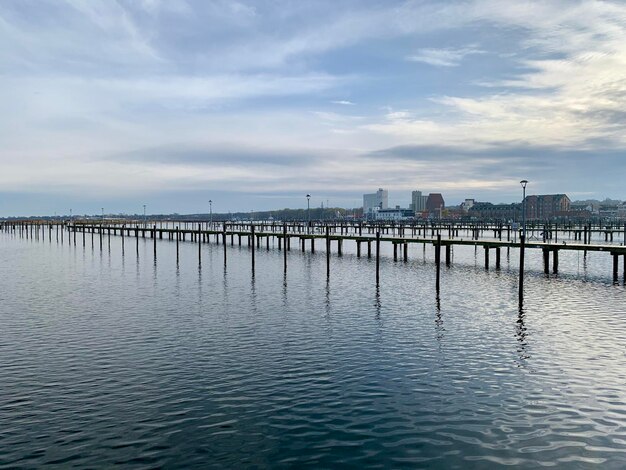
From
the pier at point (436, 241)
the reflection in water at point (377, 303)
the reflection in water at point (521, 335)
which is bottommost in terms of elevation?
the reflection in water at point (521, 335)

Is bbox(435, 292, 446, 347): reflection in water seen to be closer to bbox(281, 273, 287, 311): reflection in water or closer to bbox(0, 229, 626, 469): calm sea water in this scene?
bbox(0, 229, 626, 469): calm sea water

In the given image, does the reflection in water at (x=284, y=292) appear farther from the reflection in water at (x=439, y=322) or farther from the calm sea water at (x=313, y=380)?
the reflection in water at (x=439, y=322)

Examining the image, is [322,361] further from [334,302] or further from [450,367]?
[334,302]

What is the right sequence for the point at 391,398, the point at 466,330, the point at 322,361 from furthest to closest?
the point at 466,330, the point at 322,361, the point at 391,398

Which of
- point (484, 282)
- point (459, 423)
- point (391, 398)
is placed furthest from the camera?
point (484, 282)

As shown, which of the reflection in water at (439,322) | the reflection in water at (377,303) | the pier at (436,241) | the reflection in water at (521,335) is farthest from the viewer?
the pier at (436,241)

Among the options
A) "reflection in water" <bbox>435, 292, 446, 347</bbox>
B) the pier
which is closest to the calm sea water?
"reflection in water" <bbox>435, 292, 446, 347</bbox>

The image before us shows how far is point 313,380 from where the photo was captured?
65.0ft

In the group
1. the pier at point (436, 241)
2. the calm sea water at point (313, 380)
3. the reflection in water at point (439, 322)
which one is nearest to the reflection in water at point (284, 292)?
the calm sea water at point (313, 380)

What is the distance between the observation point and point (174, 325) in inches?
1166

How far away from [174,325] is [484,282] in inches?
1235

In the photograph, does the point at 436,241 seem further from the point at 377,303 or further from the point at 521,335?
the point at 521,335

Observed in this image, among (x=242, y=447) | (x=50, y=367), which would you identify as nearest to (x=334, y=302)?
(x=50, y=367)

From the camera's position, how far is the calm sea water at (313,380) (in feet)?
46.4
